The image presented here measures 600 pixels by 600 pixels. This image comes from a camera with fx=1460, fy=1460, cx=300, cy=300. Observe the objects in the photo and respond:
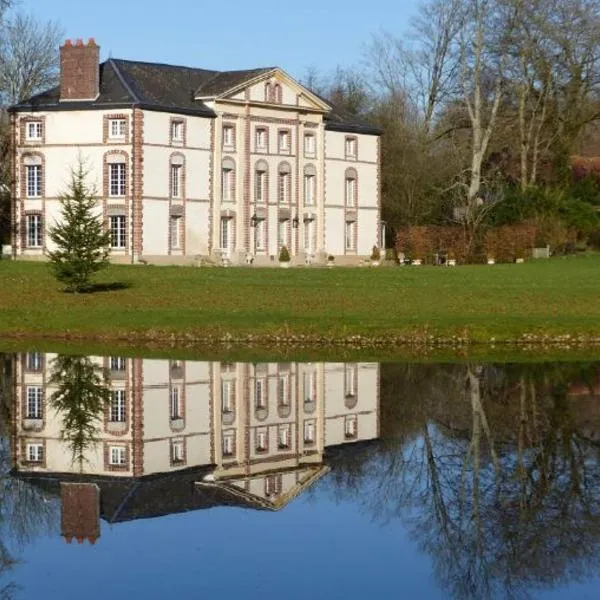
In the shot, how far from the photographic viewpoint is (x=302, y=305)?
4184 centimetres

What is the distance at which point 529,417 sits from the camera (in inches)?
829

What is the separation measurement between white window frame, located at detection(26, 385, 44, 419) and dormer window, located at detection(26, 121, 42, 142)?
149 ft

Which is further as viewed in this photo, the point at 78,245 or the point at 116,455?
the point at 78,245

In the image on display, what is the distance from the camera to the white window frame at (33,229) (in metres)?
68.4

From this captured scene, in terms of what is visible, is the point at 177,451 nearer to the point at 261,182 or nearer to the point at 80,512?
the point at 80,512

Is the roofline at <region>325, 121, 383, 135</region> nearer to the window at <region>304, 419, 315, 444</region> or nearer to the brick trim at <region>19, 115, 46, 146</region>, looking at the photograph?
the brick trim at <region>19, 115, 46, 146</region>

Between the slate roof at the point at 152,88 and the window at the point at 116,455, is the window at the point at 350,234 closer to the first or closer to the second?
the slate roof at the point at 152,88

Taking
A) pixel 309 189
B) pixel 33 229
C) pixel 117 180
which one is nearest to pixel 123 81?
pixel 117 180

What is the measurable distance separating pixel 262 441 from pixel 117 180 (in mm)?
49109

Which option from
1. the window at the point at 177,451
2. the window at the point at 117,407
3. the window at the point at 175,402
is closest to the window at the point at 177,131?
the window at the point at 175,402

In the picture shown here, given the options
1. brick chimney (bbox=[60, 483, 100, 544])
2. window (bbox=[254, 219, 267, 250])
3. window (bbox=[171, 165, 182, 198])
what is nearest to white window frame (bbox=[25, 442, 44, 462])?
brick chimney (bbox=[60, 483, 100, 544])

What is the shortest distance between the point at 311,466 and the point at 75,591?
6290mm

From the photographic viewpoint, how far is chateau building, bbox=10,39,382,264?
2638 inches

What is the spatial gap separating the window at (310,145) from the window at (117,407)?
52.8m
